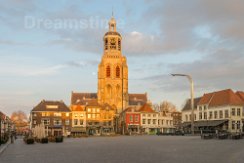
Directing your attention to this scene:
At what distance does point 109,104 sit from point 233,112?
159ft

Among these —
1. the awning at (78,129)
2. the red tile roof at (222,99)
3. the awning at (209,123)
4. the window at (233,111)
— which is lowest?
the awning at (78,129)

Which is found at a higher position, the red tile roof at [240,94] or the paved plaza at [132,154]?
the red tile roof at [240,94]

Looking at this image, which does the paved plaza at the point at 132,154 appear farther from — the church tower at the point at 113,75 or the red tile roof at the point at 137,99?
the red tile roof at the point at 137,99

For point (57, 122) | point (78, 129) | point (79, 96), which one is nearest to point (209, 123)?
point (78, 129)

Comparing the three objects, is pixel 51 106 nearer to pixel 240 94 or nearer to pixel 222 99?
pixel 222 99

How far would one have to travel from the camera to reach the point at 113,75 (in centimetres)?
11775

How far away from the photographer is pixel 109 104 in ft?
372

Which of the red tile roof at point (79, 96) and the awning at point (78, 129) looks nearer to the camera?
the awning at point (78, 129)

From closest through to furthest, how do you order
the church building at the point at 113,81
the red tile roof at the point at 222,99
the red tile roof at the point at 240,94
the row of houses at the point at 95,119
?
the red tile roof at the point at 222,99
the red tile roof at the point at 240,94
the row of houses at the point at 95,119
the church building at the point at 113,81

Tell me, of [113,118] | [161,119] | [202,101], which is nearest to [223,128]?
[202,101]

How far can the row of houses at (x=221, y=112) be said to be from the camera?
2832 inches

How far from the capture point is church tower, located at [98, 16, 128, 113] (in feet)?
379

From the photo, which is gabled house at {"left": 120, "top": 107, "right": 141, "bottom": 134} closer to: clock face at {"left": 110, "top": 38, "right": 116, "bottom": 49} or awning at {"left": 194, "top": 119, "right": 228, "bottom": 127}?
awning at {"left": 194, "top": 119, "right": 228, "bottom": 127}

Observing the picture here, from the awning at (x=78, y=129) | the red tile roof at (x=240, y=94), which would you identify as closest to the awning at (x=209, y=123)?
the red tile roof at (x=240, y=94)
